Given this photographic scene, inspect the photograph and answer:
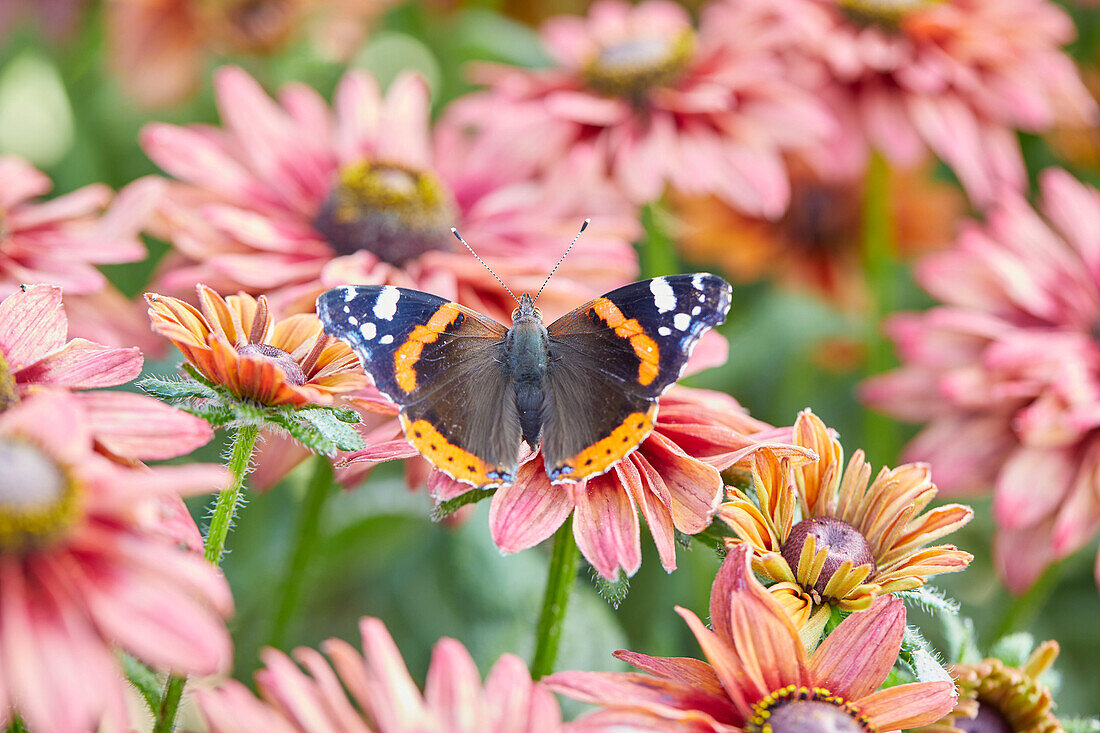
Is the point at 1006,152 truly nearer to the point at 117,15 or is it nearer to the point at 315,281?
the point at 315,281

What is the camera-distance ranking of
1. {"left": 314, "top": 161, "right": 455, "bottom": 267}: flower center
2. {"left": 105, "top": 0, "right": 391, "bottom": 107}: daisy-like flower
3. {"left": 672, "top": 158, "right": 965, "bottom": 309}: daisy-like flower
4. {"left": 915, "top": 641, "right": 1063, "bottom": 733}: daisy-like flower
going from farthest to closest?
1. {"left": 672, "top": 158, "right": 965, "bottom": 309}: daisy-like flower
2. {"left": 105, "top": 0, "right": 391, "bottom": 107}: daisy-like flower
3. {"left": 314, "top": 161, "right": 455, "bottom": 267}: flower center
4. {"left": 915, "top": 641, "right": 1063, "bottom": 733}: daisy-like flower

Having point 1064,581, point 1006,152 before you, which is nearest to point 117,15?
point 1006,152

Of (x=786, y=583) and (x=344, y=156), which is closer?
(x=786, y=583)

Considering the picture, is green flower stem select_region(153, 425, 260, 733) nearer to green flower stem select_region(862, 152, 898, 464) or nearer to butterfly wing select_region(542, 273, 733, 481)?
butterfly wing select_region(542, 273, 733, 481)

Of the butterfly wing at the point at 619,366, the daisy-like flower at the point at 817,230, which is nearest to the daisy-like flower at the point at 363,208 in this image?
the butterfly wing at the point at 619,366

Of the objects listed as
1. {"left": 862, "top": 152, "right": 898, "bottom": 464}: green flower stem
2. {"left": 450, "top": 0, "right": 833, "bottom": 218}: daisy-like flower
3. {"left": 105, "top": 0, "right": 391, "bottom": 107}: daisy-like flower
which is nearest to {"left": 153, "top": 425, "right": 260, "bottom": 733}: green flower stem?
{"left": 450, "top": 0, "right": 833, "bottom": 218}: daisy-like flower

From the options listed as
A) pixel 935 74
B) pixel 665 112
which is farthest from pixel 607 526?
pixel 935 74

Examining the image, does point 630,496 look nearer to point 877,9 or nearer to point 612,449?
point 612,449
